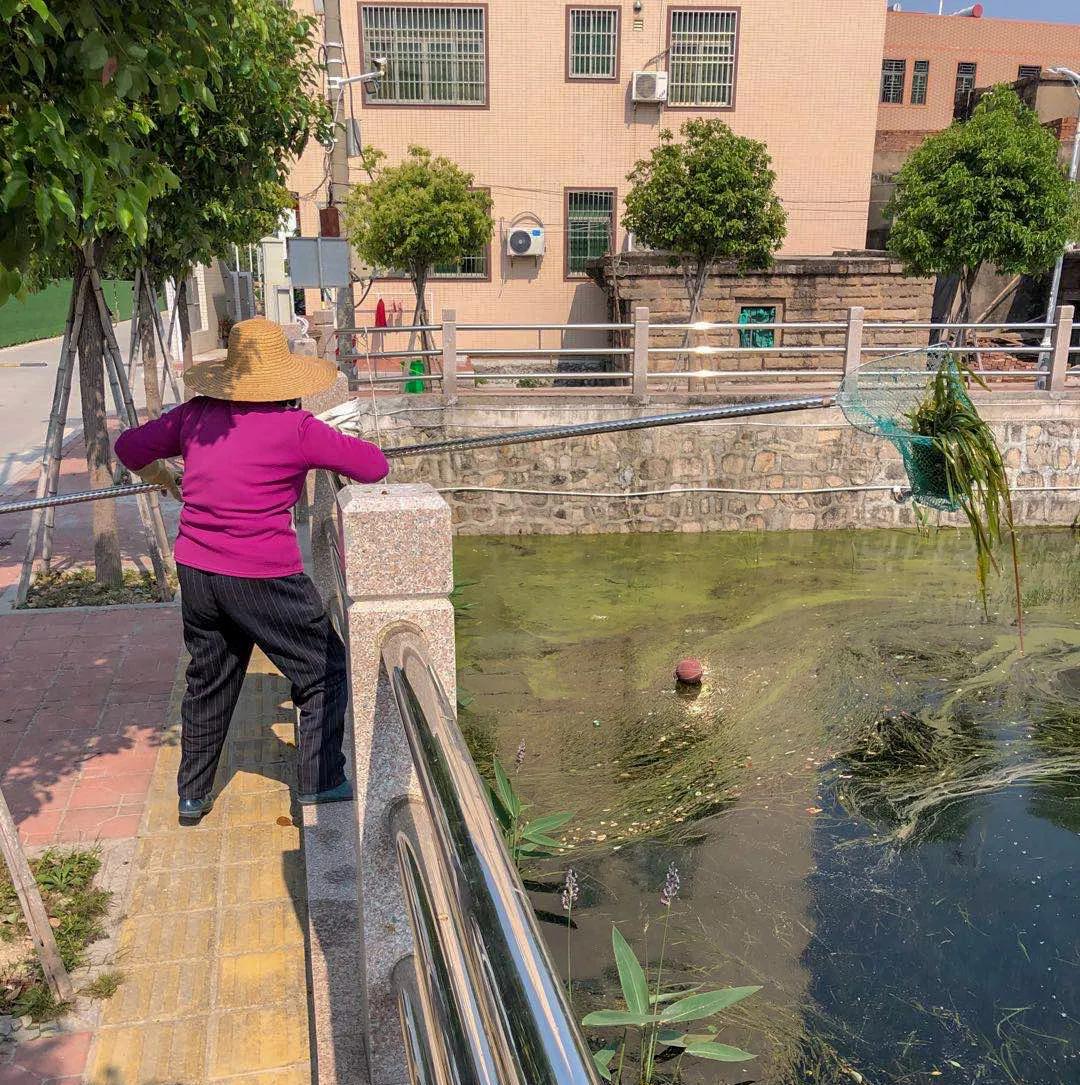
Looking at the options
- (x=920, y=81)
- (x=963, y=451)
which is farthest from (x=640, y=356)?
(x=920, y=81)

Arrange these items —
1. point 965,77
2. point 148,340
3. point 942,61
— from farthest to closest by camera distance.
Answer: point 965,77 → point 942,61 → point 148,340

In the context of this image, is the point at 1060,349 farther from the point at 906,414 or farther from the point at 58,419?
the point at 58,419

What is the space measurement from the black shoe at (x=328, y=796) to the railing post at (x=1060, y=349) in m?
10.4

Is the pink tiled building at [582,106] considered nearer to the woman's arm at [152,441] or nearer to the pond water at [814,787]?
the pond water at [814,787]

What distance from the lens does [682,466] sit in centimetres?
1104

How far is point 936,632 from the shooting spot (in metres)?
8.45

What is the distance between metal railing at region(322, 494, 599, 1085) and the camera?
935 millimetres

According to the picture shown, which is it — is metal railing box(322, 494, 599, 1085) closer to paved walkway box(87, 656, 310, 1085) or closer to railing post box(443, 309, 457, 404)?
paved walkway box(87, 656, 310, 1085)

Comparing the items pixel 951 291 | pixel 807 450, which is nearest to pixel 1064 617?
pixel 807 450

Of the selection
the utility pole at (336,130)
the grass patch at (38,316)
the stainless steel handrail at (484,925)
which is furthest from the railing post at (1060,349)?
the grass patch at (38,316)

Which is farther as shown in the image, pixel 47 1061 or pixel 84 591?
pixel 84 591

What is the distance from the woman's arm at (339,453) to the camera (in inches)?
116

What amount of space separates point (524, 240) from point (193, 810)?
653 inches

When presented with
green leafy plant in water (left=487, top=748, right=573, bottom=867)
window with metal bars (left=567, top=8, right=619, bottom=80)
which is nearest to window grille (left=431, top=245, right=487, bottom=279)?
window with metal bars (left=567, top=8, right=619, bottom=80)
